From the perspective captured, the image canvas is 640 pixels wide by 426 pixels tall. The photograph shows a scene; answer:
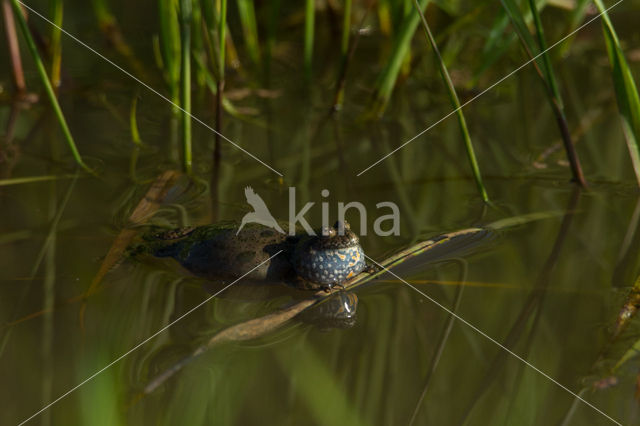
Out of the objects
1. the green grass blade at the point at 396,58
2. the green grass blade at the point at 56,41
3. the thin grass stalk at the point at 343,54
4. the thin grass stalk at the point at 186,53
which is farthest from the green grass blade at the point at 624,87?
the green grass blade at the point at 56,41

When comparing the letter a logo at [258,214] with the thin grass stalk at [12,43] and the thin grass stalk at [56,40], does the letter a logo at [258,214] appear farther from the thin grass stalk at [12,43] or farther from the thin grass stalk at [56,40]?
the thin grass stalk at [12,43]

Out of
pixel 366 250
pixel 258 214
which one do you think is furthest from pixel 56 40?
pixel 366 250

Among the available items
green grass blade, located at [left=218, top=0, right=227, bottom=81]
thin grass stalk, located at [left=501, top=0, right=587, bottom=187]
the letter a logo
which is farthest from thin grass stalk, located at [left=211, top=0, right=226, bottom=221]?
thin grass stalk, located at [left=501, top=0, right=587, bottom=187]

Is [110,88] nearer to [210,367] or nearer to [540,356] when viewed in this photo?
[210,367]

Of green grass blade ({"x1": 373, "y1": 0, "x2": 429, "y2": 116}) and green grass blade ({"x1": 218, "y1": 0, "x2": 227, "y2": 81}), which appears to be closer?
green grass blade ({"x1": 218, "y1": 0, "x2": 227, "y2": 81})

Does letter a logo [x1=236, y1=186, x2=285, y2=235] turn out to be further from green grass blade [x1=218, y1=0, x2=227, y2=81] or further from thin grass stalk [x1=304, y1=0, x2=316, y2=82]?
thin grass stalk [x1=304, y1=0, x2=316, y2=82]

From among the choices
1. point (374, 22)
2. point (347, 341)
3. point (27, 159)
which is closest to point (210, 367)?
point (347, 341)

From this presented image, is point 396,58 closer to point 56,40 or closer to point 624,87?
point 624,87
